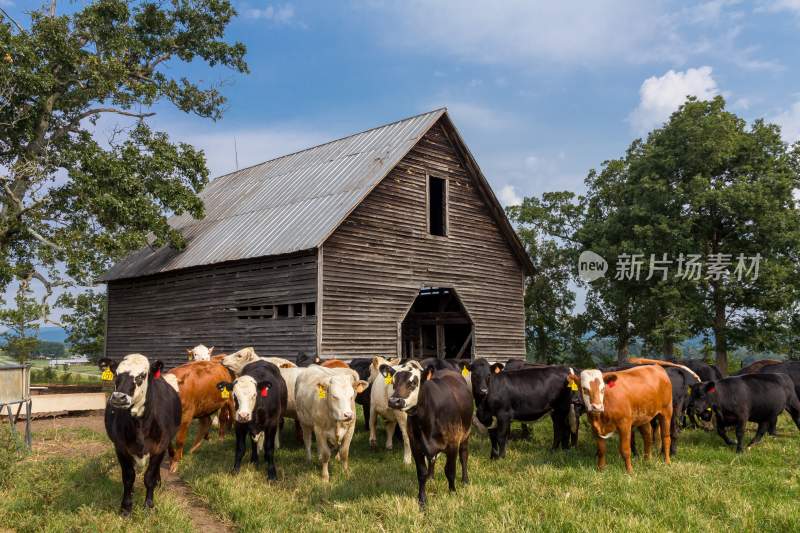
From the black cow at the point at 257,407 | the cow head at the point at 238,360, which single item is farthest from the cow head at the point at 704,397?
the cow head at the point at 238,360

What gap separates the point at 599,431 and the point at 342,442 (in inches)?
142

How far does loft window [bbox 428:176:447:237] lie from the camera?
2167 centimetres

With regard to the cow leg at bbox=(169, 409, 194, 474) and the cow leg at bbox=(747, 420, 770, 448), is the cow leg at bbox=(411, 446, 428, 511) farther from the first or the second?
the cow leg at bbox=(747, 420, 770, 448)

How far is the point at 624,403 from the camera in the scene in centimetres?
850

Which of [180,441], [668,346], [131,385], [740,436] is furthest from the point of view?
[668,346]

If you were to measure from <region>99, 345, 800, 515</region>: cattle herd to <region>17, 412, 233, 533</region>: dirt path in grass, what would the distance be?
Result: 0.51 metres

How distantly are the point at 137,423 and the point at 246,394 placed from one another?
68.0 inches

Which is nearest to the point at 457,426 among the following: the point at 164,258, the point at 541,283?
the point at 164,258

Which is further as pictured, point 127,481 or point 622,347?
point 622,347

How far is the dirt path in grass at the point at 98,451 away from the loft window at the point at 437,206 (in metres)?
11.8

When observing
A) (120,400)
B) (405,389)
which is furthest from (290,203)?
(120,400)

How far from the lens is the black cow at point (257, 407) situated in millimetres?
8570

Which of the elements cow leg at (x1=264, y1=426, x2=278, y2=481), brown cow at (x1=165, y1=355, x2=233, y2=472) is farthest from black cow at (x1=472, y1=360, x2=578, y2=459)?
brown cow at (x1=165, y1=355, x2=233, y2=472)

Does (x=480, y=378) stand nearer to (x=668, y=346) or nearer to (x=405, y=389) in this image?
(x=405, y=389)
